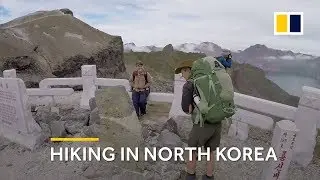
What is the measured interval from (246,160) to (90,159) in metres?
2.72

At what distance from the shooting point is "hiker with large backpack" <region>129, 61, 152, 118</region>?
7734 mm

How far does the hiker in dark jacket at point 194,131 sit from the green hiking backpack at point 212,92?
11 centimetres

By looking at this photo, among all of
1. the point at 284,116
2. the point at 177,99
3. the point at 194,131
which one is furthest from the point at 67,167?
the point at 284,116

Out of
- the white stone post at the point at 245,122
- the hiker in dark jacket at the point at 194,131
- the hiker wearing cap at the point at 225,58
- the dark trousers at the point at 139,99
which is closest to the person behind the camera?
the hiker in dark jacket at the point at 194,131

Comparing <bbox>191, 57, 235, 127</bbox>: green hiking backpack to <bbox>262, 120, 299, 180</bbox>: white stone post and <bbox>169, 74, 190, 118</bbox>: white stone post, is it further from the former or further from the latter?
<bbox>169, 74, 190, 118</bbox>: white stone post

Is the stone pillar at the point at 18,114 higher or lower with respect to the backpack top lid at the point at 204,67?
lower

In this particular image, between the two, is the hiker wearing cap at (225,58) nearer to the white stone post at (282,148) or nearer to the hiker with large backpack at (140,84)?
the white stone post at (282,148)

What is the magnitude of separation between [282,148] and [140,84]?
3.64 metres

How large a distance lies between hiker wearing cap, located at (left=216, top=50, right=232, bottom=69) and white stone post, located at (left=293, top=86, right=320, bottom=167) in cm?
139

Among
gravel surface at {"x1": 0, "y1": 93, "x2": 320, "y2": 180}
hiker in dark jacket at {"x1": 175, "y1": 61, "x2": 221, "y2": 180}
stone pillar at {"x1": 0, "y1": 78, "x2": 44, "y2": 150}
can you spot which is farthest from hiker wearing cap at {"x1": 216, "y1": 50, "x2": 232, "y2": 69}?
stone pillar at {"x1": 0, "y1": 78, "x2": 44, "y2": 150}

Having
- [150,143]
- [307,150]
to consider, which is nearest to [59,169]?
[150,143]

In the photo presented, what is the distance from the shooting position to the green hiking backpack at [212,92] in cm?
438

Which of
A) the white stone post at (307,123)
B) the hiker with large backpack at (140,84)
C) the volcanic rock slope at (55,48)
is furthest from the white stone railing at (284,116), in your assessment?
the volcanic rock slope at (55,48)

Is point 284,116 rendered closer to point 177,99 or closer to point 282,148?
point 282,148
